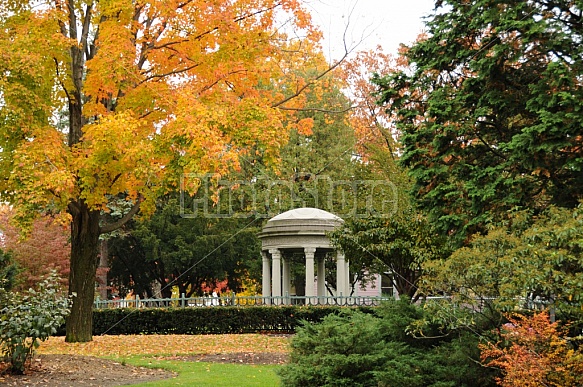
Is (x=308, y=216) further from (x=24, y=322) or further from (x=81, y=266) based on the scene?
(x=24, y=322)

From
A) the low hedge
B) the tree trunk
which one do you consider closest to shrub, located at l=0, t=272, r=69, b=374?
the tree trunk

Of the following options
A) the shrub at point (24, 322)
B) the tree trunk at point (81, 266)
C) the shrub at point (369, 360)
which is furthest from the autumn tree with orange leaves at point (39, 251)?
the shrub at point (369, 360)

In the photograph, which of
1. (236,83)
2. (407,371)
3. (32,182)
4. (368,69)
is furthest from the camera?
(368,69)

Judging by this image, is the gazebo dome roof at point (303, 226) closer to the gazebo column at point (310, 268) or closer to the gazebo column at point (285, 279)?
the gazebo column at point (310, 268)

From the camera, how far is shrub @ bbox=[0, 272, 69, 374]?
1029 cm

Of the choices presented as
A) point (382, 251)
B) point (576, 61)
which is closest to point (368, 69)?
point (382, 251)

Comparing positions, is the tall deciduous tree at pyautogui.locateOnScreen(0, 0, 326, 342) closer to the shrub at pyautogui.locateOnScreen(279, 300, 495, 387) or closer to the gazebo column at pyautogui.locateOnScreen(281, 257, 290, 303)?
the shrub at pyautogui.locateOnScreen(279, 300, 495, 387)

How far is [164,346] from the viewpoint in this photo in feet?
55.0

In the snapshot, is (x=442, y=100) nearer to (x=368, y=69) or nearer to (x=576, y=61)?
(x=576, y=61)

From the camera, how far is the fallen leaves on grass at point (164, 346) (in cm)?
1505

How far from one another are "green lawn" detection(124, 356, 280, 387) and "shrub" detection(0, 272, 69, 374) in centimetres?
192

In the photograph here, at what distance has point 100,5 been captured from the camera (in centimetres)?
1465

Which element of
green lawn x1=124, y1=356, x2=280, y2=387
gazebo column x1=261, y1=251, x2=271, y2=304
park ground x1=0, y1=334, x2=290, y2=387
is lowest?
green lawn x1=124, y1=356, x2=280, y2=387

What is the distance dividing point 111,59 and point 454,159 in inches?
286
